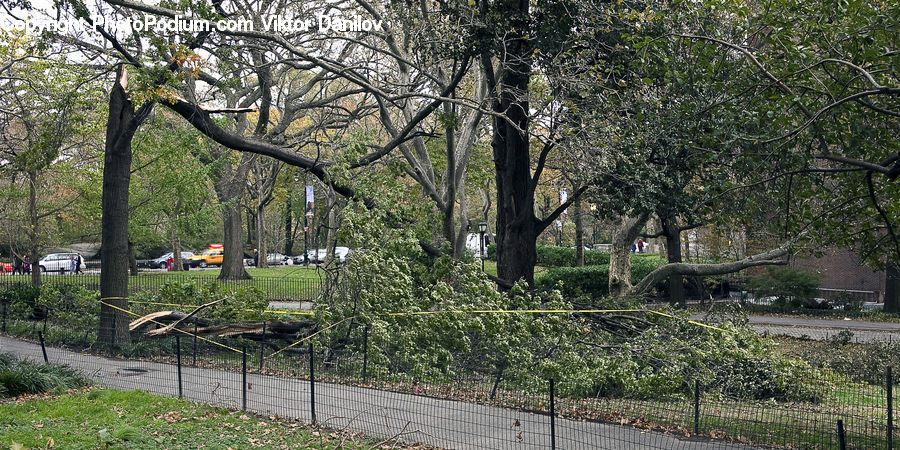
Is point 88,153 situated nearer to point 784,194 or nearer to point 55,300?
point 55,300

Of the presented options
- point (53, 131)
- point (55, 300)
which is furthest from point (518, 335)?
point (55, 300)

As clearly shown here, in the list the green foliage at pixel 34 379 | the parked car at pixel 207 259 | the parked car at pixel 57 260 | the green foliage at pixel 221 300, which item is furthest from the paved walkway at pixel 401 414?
the parked car at pixel 207 259

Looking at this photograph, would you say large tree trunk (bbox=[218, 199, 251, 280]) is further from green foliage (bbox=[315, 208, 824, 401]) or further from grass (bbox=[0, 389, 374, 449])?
grass (bbox=[0, 389, 374, 449])

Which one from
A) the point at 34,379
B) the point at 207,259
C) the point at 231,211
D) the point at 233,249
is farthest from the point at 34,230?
the point at 207,259

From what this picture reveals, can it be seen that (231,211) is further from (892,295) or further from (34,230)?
(892,295)

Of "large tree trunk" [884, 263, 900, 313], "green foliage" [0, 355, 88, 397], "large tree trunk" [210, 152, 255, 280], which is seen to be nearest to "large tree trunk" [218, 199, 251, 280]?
"large tree trunk" [210, 152, 255, 280]

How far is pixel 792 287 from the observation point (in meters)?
31.0

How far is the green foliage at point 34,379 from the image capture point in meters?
11.3

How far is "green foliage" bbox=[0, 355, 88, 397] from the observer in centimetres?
1127

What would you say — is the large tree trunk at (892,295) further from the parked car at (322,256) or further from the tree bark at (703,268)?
the parked car at (322,256)

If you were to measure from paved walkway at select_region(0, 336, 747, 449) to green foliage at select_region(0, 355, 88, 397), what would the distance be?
563 mm

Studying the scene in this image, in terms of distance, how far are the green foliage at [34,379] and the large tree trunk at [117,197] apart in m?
4.29

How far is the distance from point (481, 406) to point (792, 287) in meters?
25.1

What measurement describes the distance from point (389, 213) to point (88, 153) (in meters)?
15.4
